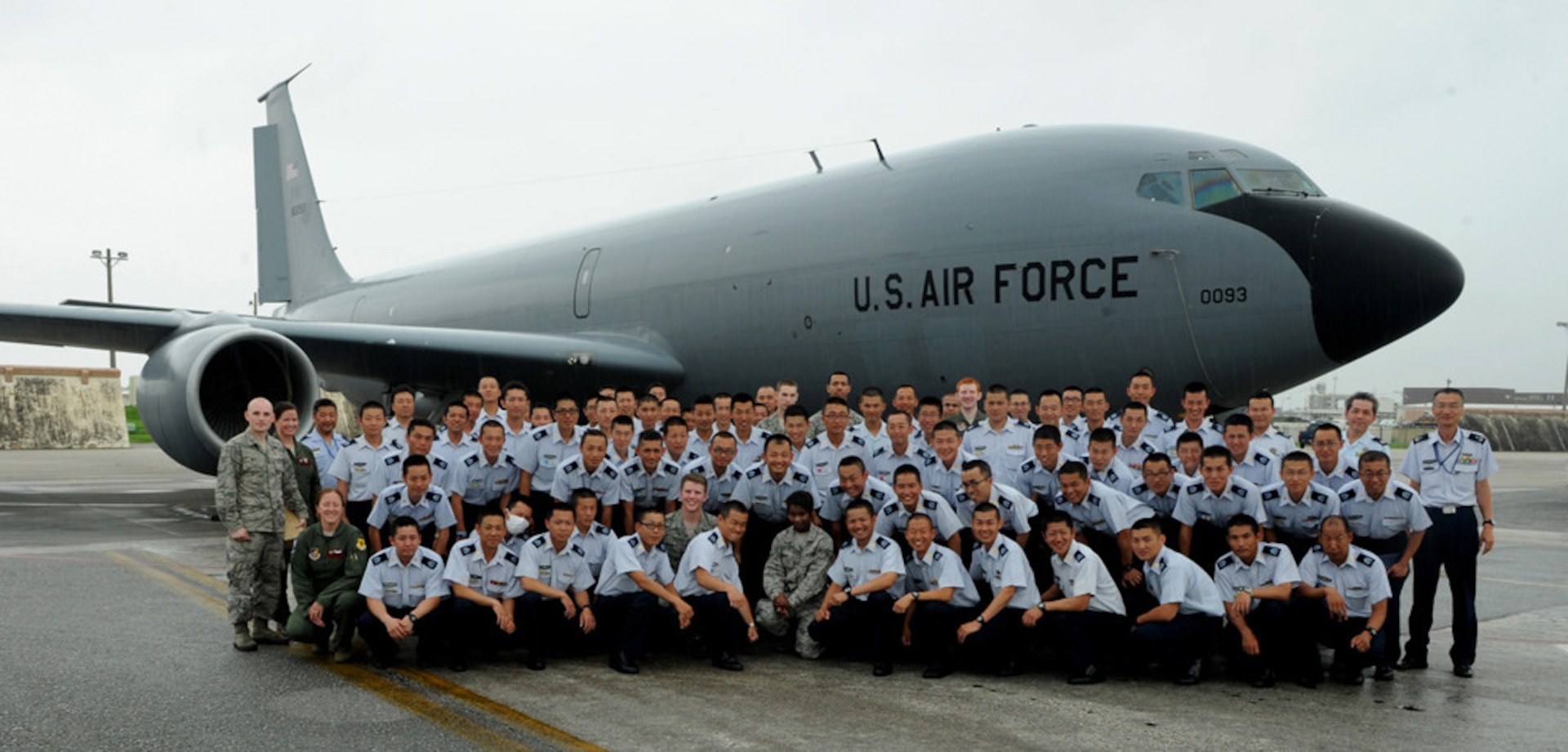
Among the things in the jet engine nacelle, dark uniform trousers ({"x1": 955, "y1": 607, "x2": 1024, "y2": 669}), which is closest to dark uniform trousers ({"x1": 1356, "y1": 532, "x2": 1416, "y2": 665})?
dark uniform trousers ({"x1": 955, "y1": 607, "x2": 1024, "y2": 669})

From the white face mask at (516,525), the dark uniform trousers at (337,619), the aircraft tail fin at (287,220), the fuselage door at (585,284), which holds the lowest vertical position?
the dark uniform trousers at (337,619)

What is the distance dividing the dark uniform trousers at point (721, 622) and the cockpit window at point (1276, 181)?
19.4 ft

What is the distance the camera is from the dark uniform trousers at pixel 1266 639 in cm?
619

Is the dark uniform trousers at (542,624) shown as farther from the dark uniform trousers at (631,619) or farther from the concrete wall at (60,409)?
the concrete wall at (60,409)

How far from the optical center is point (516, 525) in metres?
6.77

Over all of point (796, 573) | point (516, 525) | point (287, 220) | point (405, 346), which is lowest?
point (796, 573)

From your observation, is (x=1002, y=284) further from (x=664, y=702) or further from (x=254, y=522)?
(x=254, y=522)

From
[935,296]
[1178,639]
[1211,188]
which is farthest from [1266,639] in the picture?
[935,296]

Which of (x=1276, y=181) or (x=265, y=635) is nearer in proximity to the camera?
(x=265, y=635)

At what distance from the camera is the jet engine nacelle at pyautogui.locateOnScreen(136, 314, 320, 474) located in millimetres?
10758

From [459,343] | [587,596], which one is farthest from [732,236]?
[587,596]

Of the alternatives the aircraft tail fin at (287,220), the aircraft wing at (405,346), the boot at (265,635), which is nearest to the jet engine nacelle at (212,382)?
the aircraft wing at (405,346)

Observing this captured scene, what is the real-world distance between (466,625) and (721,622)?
134 cm

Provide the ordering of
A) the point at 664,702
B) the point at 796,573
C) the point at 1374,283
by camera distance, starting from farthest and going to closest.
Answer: the point at 1374,283, the point at 796,573, the point at 664,702
